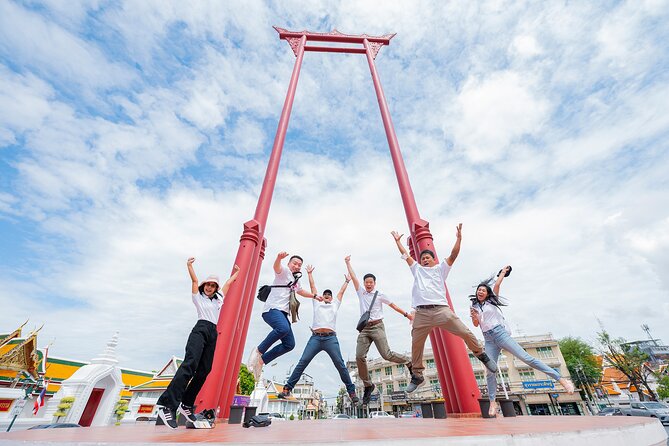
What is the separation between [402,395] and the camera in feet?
126

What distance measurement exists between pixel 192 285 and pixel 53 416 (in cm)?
1575

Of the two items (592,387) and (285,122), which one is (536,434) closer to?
(285,122)

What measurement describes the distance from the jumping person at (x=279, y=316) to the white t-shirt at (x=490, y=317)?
3.19m

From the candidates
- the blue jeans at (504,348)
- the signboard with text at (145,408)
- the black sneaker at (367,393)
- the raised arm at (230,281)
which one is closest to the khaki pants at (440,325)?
the blue jeans at (504,348)

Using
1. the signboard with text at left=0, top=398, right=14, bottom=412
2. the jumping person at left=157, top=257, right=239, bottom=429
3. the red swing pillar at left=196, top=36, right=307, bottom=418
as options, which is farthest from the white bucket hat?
the signboard with text at left=0, top=398, right=14, bottom=412

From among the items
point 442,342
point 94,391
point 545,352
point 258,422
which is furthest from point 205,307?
point 545,352

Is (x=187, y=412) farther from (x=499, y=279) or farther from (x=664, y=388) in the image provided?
(x=664, y=388)

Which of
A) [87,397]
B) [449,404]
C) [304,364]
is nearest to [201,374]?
[304,364]

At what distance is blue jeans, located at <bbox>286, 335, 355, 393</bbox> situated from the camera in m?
5.31

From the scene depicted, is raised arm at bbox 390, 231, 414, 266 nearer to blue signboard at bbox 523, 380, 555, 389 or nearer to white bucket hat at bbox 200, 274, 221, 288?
white bucket hat at bbox 200, 274, 221, 288

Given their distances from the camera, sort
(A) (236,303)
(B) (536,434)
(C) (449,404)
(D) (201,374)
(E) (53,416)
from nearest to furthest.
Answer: (B) (536,434), (D) (201,374), (C) (449,404), (A) (236,303), (E) (53,416)

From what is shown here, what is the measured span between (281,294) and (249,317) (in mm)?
980

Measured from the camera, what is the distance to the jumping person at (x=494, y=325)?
186 inches

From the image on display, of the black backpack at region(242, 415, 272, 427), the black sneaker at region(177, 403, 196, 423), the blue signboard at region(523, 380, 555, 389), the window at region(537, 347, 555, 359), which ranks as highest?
the window at region(537, 347, 555, 359)
